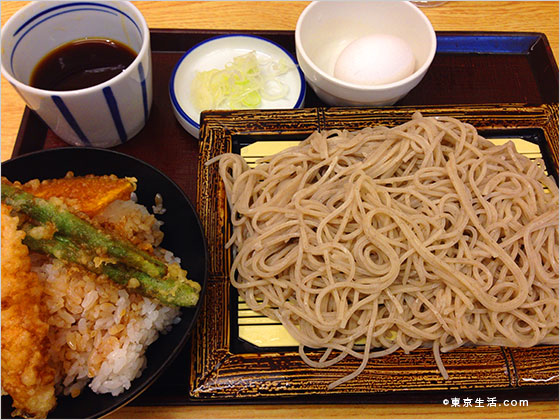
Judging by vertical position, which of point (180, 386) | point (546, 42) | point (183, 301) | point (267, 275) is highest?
point (546, 42)

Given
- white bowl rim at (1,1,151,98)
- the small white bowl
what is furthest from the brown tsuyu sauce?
the small white bowl

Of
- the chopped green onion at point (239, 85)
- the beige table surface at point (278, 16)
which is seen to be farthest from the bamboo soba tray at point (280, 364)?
the beige table surface at point (278, 16)

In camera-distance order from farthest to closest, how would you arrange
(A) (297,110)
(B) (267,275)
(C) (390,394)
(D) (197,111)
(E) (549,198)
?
(D) (197,111)
(A) (297,110)
(E) (549,198)
(B) (267,275)
(C) (390,394)

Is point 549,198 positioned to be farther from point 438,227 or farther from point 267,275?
point 267,275

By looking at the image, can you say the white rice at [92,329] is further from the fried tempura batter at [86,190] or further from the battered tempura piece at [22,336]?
the fried tempura batter at [86,190]

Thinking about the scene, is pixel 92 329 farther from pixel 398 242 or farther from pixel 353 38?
pixel 353 38

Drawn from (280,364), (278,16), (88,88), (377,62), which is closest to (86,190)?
(88,88)

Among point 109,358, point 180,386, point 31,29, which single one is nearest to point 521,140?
point 180,386
